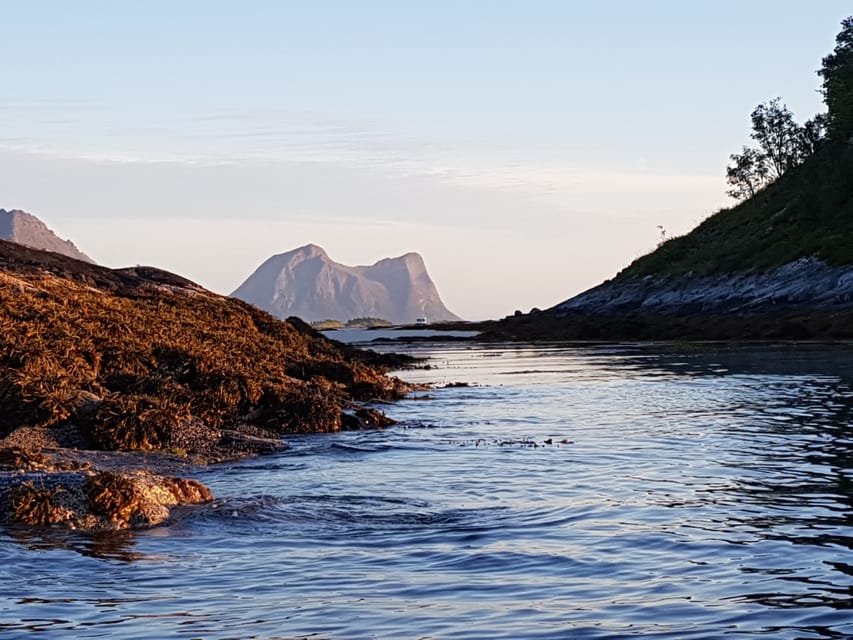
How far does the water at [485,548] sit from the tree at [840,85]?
8738cm

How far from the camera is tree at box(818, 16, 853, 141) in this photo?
10231 cm

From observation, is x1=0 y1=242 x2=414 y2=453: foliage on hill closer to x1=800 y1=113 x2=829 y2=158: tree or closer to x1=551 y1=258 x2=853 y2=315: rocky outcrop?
x1=551 y1=258 x2=853 y2=315: rocky outcrop

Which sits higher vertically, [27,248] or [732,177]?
[732,177]

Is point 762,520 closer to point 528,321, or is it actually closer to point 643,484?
point 643,484

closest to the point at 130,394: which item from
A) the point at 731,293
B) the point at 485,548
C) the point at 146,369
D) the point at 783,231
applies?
the point at 146,369

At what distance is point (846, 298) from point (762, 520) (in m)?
64.0

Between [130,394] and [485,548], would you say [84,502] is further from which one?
[130,394]

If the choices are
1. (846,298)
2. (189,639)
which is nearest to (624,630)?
(189,639)

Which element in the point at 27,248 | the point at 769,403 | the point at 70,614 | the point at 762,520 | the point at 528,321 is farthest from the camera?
the point at 528,321

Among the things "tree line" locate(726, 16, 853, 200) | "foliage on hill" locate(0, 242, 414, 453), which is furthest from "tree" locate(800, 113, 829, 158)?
"foliage on hill" locate(0, 242, 414, 453)

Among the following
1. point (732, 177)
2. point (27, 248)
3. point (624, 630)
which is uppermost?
point (732, 177)

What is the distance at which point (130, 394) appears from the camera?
863 inches

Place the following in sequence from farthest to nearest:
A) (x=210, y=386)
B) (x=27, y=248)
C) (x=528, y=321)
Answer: (x=528, y=321) < (x=27, y=248) < (x=210, y=386)

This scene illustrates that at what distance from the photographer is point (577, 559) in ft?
37.1
